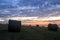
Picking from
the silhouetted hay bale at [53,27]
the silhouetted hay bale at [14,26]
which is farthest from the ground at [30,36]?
the silhouetted hay bale at [53,27]

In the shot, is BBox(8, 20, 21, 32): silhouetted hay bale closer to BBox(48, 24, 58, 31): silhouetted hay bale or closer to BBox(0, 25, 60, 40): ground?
BBox(0, 25, 60, 40): ground

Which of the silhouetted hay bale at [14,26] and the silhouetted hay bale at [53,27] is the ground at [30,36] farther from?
the silhouetted hay bale at [53,27]

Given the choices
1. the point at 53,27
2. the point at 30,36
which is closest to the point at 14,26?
the point at 53,27

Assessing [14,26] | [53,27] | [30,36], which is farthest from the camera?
[53,27]

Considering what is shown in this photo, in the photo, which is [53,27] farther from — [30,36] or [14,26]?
[30,36]

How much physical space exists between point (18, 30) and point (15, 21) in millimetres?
2569

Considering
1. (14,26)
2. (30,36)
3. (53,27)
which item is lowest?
(30,36)

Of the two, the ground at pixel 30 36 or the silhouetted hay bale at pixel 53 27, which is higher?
the silhouetted hay bale at pixel 53 27

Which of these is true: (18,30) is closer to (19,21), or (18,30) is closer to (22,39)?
(19,21)

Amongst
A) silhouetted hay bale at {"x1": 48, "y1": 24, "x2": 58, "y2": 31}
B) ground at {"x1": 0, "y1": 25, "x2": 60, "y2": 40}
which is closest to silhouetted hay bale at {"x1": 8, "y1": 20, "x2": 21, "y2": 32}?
ground at {"x1": 0, "y1": 25, "x2": 60, "y2": 40}

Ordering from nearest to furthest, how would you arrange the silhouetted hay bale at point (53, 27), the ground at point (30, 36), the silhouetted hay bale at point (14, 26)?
the ground at point (30, 36)
the silhouetted hay bale at point (14, 26)
the silhouetted hay bale at point (53, 27)

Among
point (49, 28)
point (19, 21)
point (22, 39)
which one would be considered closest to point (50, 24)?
point (49, 28)

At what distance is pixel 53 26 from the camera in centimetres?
4228

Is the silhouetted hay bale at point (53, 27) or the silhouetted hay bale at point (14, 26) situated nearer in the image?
the silhouetted hay bale at point (14, 26)
